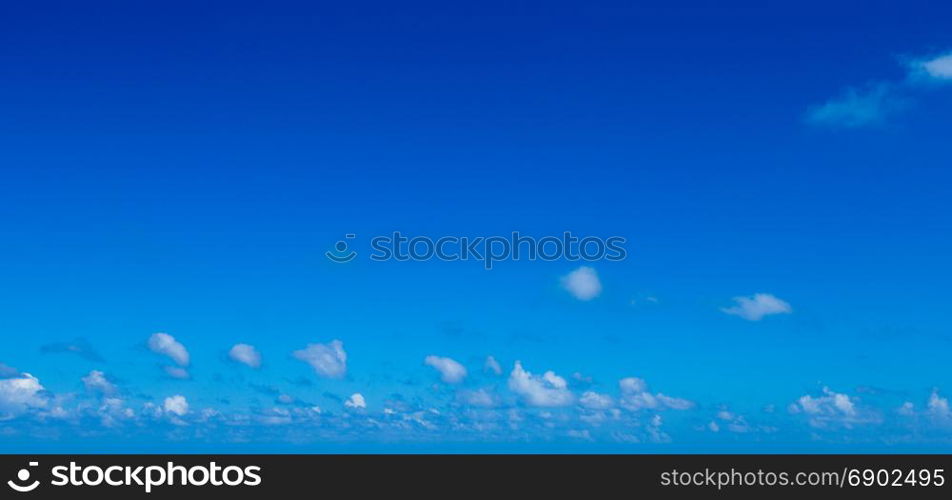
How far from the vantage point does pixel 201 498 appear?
11125 centimetres

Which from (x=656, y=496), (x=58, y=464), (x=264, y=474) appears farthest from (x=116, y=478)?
(x=656, y=496)

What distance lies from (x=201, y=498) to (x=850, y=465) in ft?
214

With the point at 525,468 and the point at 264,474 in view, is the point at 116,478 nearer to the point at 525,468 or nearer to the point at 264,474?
the point at 264,474

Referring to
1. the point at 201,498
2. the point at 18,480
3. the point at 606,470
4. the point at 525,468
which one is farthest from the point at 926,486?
the point at 18,480

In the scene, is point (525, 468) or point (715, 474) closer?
point (715, 474)

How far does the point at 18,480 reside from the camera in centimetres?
11306

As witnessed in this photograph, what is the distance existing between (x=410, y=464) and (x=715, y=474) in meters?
35.0

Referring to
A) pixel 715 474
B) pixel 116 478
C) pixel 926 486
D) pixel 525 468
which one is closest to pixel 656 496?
pixel 715 474

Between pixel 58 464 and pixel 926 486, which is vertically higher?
pixel 58 464

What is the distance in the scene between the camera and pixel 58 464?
11294 cm

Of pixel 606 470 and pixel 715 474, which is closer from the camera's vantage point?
pixel 715 474

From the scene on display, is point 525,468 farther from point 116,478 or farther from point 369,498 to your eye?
point 116,478

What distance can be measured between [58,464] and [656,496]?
61808 millimetres

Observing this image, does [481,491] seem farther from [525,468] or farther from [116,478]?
[116,478]
